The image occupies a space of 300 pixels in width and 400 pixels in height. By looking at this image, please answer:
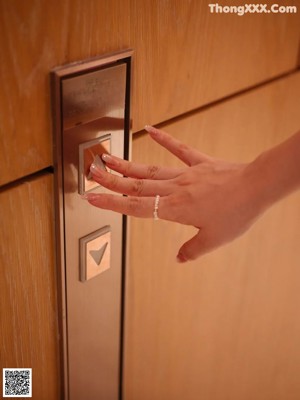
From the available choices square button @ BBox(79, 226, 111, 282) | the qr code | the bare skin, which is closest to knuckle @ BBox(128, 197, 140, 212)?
the bare skin

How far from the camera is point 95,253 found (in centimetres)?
77

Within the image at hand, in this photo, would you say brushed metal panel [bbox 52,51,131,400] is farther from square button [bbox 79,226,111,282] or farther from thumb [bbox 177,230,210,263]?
thumb [bbox 177,230,210,263]

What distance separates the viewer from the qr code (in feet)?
2.49

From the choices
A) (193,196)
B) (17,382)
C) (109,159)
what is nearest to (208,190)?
(193,196)

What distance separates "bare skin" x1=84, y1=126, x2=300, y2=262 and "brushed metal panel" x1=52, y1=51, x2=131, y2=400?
34 millimetres

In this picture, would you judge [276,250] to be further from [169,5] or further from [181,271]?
[169,5]

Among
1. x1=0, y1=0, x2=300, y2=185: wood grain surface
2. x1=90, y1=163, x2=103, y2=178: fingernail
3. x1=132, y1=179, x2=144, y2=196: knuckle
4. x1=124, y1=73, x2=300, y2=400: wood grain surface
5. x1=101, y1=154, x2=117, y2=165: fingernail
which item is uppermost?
x1=0, y1=0, x2=300, y2=185: wood grain surface

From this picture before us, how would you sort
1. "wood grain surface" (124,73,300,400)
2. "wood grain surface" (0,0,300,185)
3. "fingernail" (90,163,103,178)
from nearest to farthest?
"wood grain surface" (0,0,300,185), "fingernail" (90,163,103,178), "wood grain surface" (124,73,300,400)

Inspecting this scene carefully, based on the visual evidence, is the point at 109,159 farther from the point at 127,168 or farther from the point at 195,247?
the point at 195,247

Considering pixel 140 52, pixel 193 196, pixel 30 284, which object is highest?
pixel 140 52

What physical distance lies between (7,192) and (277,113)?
1.59 ft

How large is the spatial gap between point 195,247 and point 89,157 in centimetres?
16

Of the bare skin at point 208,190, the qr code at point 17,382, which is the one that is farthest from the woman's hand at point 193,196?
the qr code at point 17,382

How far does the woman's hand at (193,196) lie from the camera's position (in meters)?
0.67
